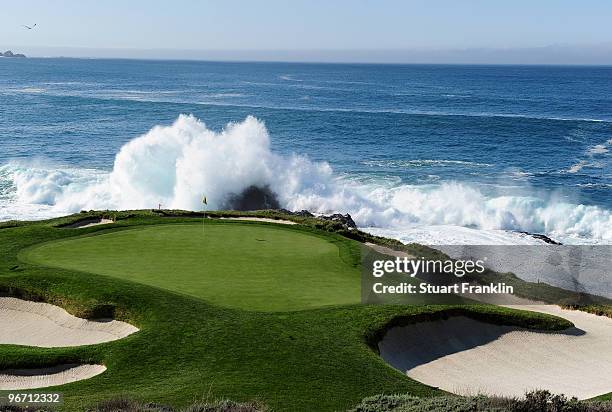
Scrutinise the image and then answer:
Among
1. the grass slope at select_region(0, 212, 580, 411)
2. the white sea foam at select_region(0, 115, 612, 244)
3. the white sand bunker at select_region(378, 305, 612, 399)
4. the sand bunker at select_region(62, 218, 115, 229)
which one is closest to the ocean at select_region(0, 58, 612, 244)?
the white sea foam at select_region(0, 115, 612, 244)

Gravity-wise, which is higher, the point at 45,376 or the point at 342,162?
the point at 45,376

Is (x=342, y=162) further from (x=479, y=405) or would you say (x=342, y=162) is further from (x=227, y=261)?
(x=479, y=405)

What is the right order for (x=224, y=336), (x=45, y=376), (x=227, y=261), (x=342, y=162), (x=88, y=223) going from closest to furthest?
(x=45, y=376) < (x=224, y=336) < (x=227, y=261) < (x=88, y=223) < (x=342, y=162)

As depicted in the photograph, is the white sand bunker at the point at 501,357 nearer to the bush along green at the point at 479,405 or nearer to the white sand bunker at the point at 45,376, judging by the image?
the bush along green at the point at 479,405

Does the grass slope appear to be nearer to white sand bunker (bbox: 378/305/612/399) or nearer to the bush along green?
white sand bunker (bbox: 378/305/612/399)

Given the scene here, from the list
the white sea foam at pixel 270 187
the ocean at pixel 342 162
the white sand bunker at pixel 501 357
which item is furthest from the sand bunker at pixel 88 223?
the white sand bunker at pixel 501 357

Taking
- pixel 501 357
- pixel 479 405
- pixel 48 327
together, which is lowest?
pixel 501 357

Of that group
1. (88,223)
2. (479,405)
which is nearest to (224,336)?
(479,405)
